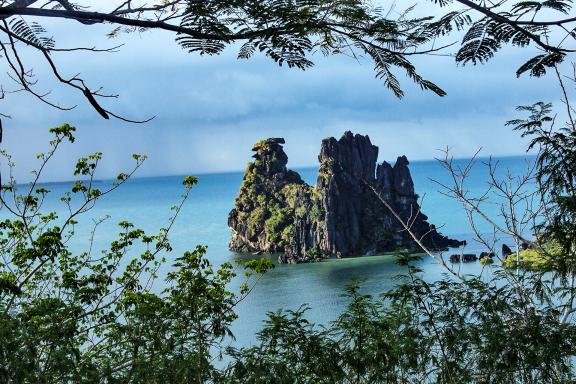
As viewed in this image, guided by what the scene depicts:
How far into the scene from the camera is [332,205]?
111 feet

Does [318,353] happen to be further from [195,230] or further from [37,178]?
[195,230]

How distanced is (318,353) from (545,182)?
140 centimetres

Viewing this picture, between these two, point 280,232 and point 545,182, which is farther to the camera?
point 280,232

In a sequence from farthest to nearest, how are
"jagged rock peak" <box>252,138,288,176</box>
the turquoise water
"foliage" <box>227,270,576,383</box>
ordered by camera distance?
"jagged rock peak" <box>252,138,288,176</box>
the turquoise water
"foliage" <box>227,270,576,383</box>

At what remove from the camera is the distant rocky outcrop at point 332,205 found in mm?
34344

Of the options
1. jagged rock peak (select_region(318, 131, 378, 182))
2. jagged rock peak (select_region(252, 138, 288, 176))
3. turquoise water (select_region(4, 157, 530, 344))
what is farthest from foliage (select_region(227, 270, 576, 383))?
jagged rock peak (select_region(252, 138, 288, 176))

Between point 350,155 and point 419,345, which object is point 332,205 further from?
point 419,345

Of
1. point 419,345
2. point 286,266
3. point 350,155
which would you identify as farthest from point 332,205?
point 419,345

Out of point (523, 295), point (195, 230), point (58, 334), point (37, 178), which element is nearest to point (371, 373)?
point (523, 295)

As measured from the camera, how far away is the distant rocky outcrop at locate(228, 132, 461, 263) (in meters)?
34.3

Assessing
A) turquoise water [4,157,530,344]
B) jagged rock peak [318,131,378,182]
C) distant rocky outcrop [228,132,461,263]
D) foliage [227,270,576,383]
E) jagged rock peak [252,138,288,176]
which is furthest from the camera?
jagged rock peak [252,138,288,176]

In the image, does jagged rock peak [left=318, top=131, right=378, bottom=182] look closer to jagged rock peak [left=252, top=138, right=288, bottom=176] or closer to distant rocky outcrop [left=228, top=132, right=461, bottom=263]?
distant rocky outcrop [left=228, top=132, right=461, bottom=263]

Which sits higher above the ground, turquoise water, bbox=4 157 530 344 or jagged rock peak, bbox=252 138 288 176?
jagged rock peak, bbox=252 138 288 176

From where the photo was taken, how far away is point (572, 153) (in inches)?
128
